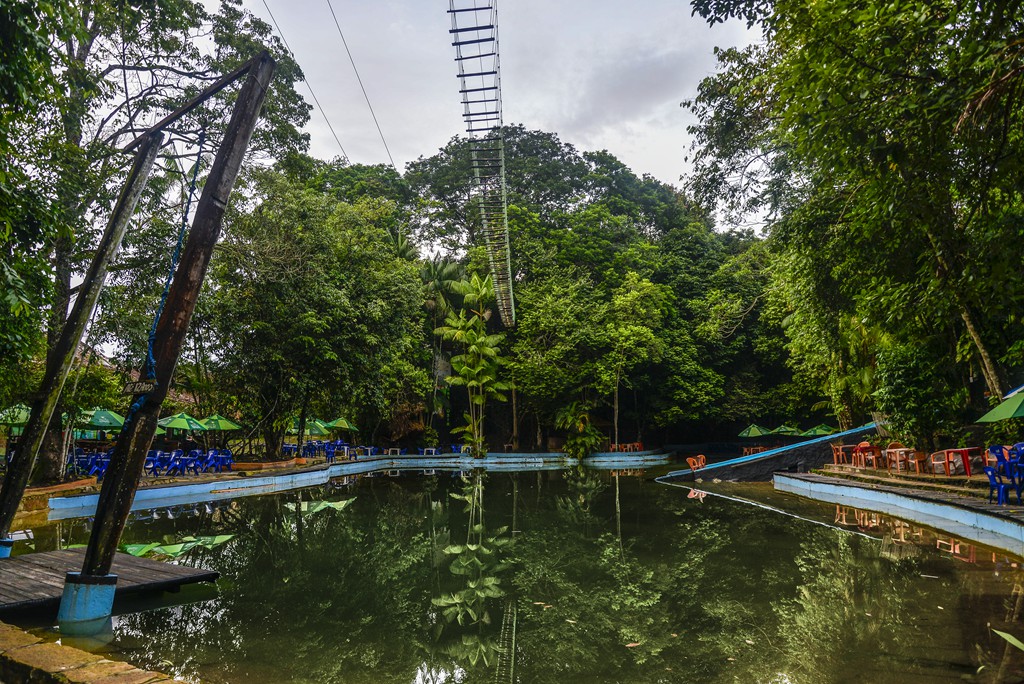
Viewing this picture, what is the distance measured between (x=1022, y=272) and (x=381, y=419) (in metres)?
23.2

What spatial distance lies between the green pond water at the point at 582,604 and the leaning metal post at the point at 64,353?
1855 millimetres

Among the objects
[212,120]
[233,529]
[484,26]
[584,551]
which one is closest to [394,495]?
[233,529]

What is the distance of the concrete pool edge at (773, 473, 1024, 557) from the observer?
6273 mm

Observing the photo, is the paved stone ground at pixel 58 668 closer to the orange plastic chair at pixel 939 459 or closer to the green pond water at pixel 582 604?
the green pond water at pixel 582 604

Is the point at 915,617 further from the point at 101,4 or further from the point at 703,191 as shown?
the point at 101,4

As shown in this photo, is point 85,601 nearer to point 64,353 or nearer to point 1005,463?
point 64,353

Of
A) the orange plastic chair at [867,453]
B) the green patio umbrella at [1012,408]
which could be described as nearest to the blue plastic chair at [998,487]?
the green patio umbrella at [1012,408]

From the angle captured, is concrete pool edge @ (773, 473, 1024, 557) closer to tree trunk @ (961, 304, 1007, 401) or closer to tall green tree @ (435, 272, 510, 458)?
tree trunk @ (961, 304, 1007, 401)

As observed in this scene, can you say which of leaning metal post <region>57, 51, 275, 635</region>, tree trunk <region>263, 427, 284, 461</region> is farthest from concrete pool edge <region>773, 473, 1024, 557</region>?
tree trunk <region>263, 427, 284, 461</region>

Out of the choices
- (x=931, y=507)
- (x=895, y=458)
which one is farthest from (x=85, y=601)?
(x=895, y=458)

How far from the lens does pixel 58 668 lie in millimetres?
2768

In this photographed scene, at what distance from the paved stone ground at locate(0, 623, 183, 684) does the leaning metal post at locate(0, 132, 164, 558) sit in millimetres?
2814

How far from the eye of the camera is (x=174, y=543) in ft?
24.3

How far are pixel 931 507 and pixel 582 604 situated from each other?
20.7 ft
